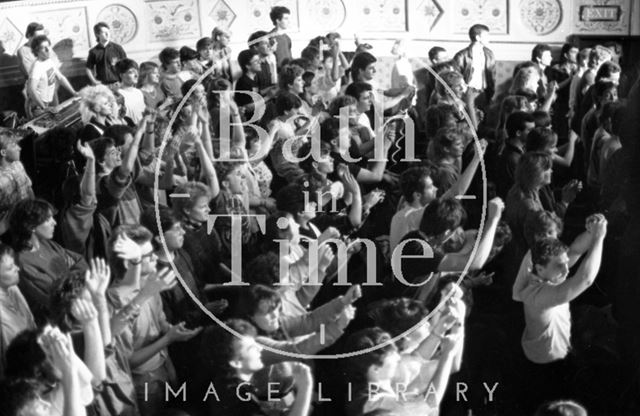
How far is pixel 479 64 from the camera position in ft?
34.6

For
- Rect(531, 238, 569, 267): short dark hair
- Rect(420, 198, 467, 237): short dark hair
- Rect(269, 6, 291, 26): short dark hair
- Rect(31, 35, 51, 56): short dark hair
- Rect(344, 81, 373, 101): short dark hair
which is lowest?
Rect(531, 238, 569, 267): short dark hair

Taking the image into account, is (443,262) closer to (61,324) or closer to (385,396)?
(385,396)

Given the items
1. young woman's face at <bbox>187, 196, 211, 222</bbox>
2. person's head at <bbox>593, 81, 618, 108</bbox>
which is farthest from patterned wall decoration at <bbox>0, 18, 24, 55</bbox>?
person's head at <bbox>593, 81, 618, 108</bbox>

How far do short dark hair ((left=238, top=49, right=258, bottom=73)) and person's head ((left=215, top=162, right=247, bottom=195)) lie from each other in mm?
789

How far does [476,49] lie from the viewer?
34.7 feet

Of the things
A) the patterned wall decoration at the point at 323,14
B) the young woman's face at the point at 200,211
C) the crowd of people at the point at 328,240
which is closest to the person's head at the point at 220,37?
the crowd of people at the point at 328,240

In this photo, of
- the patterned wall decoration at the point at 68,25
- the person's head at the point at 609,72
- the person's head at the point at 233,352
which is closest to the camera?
the person's head at the point at 233,352

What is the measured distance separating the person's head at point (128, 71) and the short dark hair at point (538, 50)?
306 centimetres

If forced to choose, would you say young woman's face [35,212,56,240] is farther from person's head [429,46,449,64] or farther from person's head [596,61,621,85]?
person's head [596,61,621,85]

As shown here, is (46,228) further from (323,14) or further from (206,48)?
(323,14)

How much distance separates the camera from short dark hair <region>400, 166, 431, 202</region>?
10.2m

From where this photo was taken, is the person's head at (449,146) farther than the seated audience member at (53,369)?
Yes

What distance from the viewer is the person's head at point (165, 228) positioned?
10.4 metres

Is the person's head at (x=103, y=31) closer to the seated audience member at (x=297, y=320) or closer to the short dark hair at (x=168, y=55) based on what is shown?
the short dark hair at (x=168, y=55)
